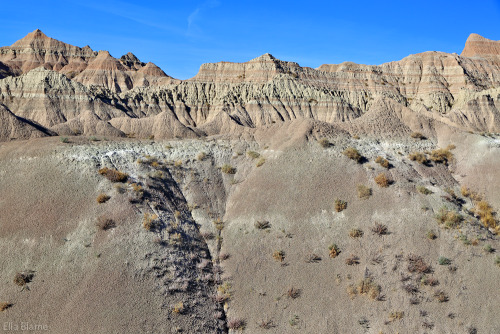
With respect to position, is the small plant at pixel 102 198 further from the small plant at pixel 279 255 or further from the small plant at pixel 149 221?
the small plant at pixel 279 255

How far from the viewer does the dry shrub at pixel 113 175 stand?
90.9 ft

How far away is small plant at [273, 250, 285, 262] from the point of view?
944 inches

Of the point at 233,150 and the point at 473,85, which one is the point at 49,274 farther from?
the point at 473,85

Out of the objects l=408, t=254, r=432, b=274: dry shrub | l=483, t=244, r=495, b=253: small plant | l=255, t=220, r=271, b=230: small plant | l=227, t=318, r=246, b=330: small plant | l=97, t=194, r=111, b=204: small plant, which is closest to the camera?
l=227, t=318, r=246, b=330: small plant

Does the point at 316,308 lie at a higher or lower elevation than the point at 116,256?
lower

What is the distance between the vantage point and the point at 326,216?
2683cm

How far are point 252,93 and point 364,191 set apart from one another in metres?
65.9

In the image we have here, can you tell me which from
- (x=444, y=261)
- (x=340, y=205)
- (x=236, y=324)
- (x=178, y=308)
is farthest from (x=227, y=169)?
(x=444, y=261)

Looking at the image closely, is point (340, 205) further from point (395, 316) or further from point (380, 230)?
point (395, 316)

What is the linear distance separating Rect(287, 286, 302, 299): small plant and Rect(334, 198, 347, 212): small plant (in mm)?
7246

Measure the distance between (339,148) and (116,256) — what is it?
1978 cm

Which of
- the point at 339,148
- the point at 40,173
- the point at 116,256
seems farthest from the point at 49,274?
the point at 339,148

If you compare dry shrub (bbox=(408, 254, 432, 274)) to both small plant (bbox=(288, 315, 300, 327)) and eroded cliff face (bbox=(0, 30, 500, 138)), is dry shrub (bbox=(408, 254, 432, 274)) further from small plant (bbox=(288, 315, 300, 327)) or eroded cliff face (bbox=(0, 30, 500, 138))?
eroded cliff face (bbox=(0, 30, 500, 138))

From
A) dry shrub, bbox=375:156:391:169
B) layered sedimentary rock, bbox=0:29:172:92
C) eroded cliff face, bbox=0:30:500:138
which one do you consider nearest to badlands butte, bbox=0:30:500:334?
dry shrub, bbox=375:156:391:169
